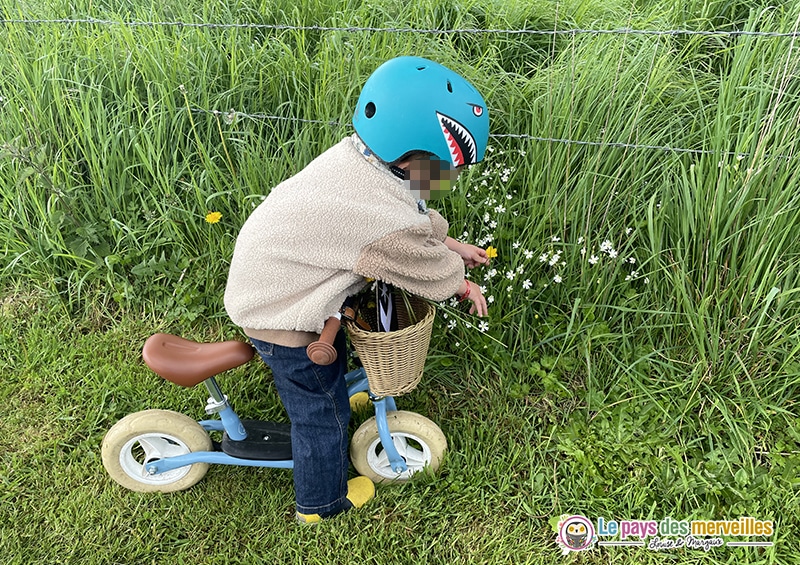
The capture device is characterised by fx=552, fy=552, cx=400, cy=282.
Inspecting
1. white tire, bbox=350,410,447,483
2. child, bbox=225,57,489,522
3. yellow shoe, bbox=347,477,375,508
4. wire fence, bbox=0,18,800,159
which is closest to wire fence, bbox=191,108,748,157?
wire fence, bbox=0,18,800,159

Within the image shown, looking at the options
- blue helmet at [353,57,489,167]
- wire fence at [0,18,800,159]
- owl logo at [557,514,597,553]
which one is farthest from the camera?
wire fence at [0,18,800,159]

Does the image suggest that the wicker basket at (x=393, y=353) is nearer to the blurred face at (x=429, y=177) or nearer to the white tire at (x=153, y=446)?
the blurred face at (x=429, y=177)

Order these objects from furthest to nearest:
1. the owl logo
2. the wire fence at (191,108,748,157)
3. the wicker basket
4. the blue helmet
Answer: the wire fence at (191,108,748,157), the owl logo, the wicker basket, the blue helmet

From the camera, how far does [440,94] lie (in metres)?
1.60

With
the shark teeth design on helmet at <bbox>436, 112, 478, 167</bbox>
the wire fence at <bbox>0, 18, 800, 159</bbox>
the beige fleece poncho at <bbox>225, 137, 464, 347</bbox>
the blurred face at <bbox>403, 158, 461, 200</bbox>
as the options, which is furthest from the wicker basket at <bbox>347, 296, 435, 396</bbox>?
the wire fence at <bbox>0, 18, 800, 159</bbox>

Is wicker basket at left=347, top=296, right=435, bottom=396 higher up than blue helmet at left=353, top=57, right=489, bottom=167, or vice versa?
blue helmet at left=353, top=57, right=489, bottom=167

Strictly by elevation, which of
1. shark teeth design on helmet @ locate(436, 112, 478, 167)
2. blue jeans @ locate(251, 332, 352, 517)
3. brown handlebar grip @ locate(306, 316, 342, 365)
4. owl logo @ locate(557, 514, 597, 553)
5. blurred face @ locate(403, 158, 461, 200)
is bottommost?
owl logo @ locate(557, 514, 597, 553)

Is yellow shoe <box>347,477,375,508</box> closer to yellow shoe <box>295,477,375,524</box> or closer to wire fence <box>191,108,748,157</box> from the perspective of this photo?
yellow shoe <box>295,477,375,524</box>

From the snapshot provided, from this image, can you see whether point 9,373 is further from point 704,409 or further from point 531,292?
point 704,409

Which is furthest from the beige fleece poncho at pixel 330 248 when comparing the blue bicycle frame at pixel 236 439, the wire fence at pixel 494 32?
the wire fence at pixel 494 32

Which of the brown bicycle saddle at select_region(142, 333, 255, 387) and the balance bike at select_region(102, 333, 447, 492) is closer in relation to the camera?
the brown bicycle saddle at select_region(142, 333, 255, 387)

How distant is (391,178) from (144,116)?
6.60 ft

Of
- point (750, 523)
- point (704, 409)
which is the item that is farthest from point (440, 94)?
point (750, 523)

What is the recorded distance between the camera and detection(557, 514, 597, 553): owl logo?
6.84ft
